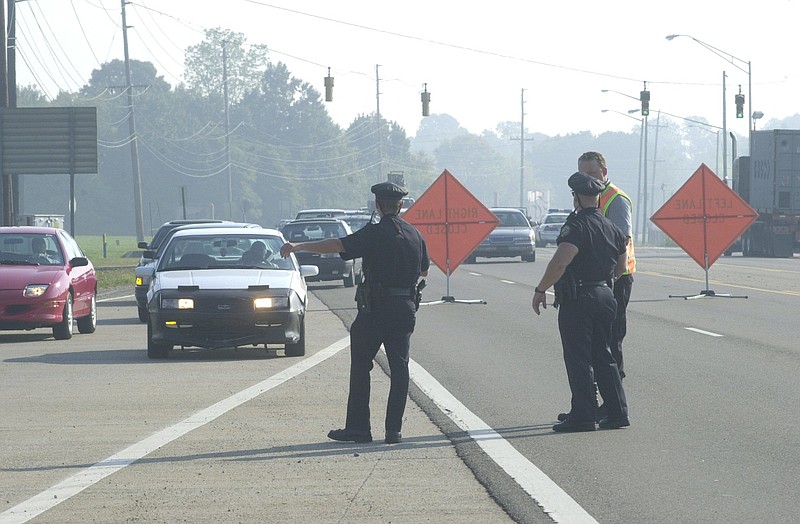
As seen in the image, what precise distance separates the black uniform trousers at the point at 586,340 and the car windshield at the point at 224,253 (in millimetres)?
7225

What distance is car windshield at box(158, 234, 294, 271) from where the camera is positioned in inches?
669

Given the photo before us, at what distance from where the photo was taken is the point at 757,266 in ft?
137

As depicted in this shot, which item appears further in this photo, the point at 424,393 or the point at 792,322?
the point at 792,322

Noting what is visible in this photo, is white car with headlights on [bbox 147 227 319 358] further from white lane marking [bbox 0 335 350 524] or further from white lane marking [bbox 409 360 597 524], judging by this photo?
white lane marking [bbox 409 360 597 524]

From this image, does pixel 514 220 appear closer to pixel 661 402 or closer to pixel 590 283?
pixel 661 402

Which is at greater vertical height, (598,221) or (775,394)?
(598,221)

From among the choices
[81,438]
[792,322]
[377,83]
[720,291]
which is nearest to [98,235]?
[377,83]

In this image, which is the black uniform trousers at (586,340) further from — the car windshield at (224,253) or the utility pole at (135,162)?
the utility pole at (135,162)

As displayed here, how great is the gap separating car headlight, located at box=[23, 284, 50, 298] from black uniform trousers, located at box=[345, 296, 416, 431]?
30.0 ft

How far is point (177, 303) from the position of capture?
15.6 m

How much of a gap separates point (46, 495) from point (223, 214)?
424ft

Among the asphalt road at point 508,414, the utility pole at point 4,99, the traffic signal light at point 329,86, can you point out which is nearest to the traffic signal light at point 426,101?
the traffic signal light at point 329,86

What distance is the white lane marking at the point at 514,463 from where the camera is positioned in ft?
24.2

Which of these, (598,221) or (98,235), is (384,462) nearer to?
(598,221)
